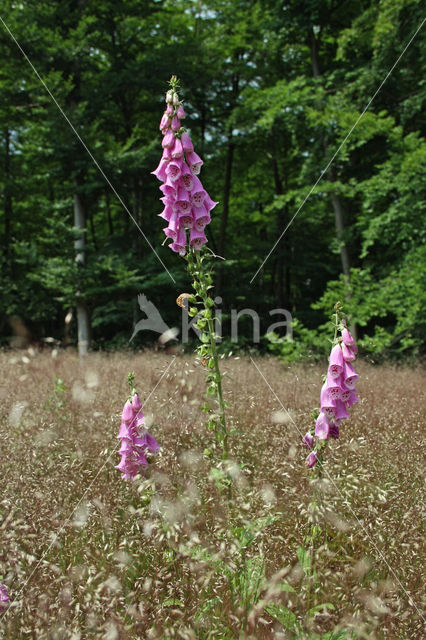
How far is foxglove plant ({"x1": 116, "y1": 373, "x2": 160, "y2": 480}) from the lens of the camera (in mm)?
2588

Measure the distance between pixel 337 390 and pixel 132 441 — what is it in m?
1.16

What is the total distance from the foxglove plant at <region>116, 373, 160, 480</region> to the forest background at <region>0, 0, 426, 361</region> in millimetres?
6089

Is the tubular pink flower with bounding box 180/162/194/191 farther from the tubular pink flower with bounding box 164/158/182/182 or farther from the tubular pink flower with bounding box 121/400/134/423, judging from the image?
the tubular pink flower with bounding box 121/400/134/423

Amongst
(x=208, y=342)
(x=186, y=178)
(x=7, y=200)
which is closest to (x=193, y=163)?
(x=186, y=178)

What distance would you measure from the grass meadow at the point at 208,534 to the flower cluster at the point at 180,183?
78 centimetres

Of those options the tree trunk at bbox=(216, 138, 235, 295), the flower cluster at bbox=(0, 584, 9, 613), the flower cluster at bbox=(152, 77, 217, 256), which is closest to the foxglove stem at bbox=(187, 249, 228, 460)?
the flower cluster at bbox=(152, 77, 217, 256)

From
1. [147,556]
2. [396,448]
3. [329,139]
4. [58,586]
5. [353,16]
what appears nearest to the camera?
[58,586]

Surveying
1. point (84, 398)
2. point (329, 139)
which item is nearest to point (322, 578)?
point (84, 398)

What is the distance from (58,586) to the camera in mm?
2086

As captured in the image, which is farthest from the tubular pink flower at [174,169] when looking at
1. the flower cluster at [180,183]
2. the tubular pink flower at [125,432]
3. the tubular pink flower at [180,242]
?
the tubular pink flower at [125,432]

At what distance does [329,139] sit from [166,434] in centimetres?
1065

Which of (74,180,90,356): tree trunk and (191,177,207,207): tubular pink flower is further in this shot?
(74,180,90,356): tree trunk

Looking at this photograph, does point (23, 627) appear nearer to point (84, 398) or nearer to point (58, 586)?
point (58, 586)

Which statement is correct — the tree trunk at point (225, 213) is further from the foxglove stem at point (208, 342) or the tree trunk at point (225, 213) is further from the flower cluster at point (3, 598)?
the flower cluster at point (3, 598)
